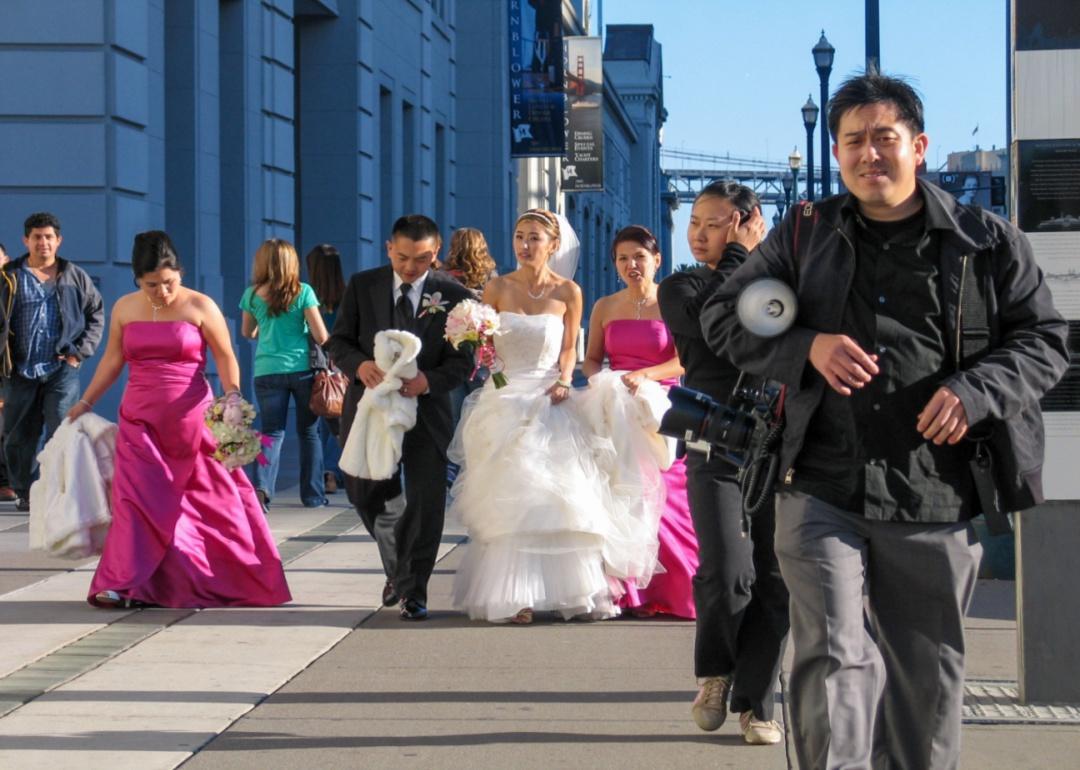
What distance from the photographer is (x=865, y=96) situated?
14.5 feet

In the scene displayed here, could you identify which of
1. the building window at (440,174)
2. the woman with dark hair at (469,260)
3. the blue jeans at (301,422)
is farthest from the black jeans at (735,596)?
the building window at (440,174)

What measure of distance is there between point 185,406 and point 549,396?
1.79 m

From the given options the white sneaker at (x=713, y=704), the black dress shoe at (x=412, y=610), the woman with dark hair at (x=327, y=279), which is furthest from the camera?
the woman with dark hair at (x=327, y=279)

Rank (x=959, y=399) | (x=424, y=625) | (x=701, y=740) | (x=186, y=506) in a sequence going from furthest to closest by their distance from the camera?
(x=186, y=506) < (x=424, y=625) < (x=701, y=740) < (x=959, y=399)

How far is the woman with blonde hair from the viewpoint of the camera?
44.5ft

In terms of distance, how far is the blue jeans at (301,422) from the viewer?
13.8 m

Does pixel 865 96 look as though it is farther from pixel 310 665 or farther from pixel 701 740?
pixel 310 665

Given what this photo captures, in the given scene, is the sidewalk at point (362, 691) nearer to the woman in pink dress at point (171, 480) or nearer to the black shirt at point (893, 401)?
the woman in pink dress at point (171, 480)

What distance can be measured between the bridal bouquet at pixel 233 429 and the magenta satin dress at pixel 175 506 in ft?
Answer: 0.58

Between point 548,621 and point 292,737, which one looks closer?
point 292,737

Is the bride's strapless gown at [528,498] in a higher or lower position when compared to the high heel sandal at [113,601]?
higher

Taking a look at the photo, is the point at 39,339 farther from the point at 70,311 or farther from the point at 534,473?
the point at 534,473

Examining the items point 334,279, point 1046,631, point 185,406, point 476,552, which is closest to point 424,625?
point 476,552

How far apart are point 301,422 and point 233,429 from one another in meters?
4.90
